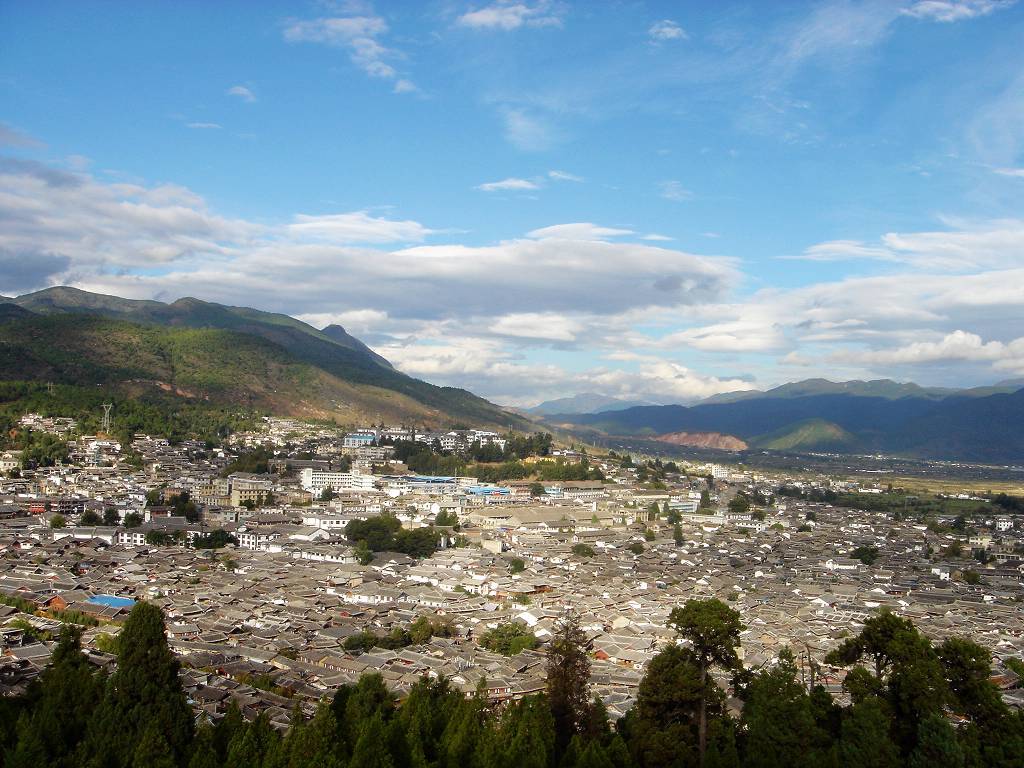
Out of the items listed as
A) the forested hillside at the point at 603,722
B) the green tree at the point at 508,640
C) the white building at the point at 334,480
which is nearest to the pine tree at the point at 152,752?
the forested hillside at the point at 603,722

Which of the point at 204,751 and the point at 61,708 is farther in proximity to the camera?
the point at 61,708

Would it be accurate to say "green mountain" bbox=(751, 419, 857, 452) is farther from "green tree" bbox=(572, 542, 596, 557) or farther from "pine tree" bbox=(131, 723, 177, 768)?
"pine tree" bbox=(131, 723, 177, 768)

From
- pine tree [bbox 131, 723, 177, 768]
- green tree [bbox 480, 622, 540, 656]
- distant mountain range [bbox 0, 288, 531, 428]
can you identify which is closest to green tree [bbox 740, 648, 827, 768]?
pine tree [bbox 131, 723, 177, 768]

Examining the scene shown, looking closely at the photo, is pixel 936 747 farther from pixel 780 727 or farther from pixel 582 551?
pixel 582 551

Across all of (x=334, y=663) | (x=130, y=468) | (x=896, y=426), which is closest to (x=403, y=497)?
(x=130, y=468)

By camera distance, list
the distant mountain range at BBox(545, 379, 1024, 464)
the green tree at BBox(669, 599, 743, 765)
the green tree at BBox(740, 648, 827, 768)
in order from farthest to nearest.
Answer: the distant mountain range at BBox(545, 379, 1024, 464), the green tree at BBox(669, 599, 743, 765), the green tree at BBox(740, 648, 827, 768)

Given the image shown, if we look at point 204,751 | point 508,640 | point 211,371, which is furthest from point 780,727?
point 211,371
